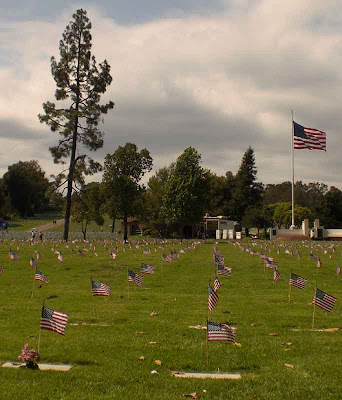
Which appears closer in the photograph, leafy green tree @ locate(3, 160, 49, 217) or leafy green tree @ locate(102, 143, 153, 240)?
leafy green tree @ locate(102, 143, 153, 240)

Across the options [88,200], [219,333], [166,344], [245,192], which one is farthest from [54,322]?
[245,192]

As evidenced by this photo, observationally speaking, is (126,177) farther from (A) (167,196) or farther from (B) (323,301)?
(B) (323,301)

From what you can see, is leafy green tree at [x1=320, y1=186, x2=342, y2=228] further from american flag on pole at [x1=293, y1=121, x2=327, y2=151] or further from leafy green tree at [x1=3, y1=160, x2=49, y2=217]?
leafy green tree at [x1=3, y1=160, x2=49, y2=217]

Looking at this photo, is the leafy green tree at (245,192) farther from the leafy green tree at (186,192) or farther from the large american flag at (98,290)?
the large american flag at (98,290)

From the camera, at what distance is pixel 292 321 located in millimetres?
12242

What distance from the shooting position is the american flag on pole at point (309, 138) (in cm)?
6631

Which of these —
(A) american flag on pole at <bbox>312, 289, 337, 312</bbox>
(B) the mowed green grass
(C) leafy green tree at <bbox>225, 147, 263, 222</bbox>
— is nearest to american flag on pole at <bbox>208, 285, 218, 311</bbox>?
(B) the mowed green grass

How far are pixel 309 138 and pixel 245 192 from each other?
45195 millimetres

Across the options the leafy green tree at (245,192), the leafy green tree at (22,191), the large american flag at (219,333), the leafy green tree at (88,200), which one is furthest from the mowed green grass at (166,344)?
the leafy green tree at (22,191)

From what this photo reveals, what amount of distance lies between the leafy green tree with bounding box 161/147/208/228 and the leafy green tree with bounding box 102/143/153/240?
7.55m

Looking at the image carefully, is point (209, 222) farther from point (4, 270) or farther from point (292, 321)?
point (292, 321)

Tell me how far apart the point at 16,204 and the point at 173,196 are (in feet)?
227

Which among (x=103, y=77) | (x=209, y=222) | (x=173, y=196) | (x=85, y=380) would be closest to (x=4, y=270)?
(x=85, y=380)

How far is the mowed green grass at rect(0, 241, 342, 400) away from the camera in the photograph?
23.5 feet
